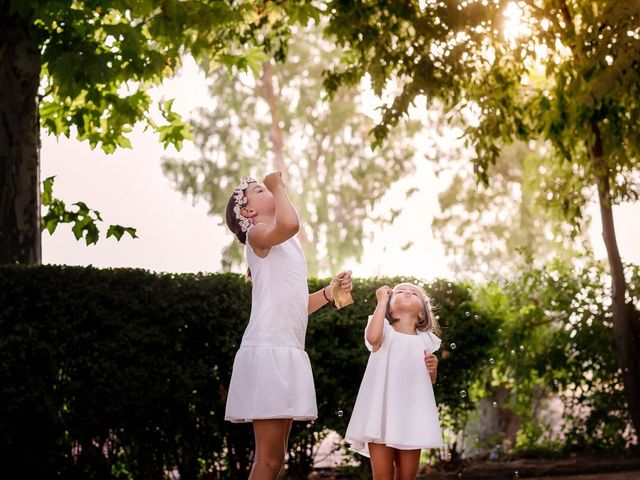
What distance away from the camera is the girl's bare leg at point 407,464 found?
588 centimetres

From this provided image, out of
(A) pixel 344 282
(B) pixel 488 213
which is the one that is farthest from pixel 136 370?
(B) pixel 488 213

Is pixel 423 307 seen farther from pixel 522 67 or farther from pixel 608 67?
pixel 522 67

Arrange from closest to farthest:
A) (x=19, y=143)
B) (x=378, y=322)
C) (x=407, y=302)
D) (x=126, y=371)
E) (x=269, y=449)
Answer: (x=269, y=449), (x=378, y=322), (x=407, y=302), (x=126, y=371), (x=19, y=143)

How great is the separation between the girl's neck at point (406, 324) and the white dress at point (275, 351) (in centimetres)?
92

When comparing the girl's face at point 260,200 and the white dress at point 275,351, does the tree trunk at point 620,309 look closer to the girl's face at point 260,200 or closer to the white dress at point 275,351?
the girl's face at point 260,200

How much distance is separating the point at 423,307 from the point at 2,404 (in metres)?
3.60

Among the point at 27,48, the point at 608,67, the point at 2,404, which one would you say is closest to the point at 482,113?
the point at 608,67

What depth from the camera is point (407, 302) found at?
608cm

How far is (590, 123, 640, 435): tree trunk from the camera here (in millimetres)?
10539

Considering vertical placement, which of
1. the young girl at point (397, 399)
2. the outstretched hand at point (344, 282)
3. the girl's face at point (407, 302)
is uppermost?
the outstretched hand at point (344, 282)

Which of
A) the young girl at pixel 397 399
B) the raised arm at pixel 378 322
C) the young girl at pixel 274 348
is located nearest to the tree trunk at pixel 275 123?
the young girl at pixel 397 399

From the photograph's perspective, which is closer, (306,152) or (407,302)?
(407,302)

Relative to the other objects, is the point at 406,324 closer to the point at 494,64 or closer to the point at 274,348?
the point at 274,348

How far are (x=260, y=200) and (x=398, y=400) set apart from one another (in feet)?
4.71
